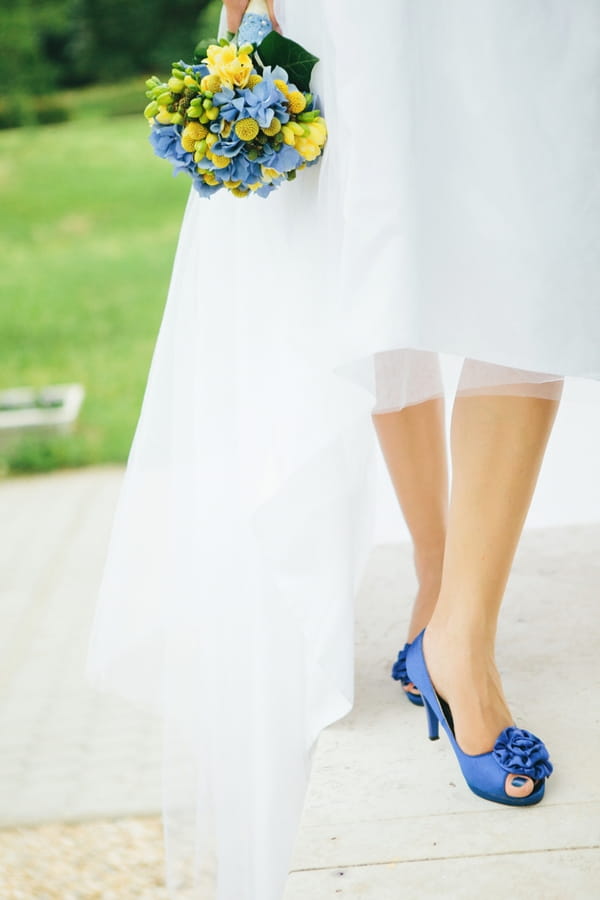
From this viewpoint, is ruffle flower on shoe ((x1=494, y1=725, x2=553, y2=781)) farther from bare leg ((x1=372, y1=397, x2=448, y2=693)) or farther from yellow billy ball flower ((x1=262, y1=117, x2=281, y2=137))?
yellow billy ball flower ((x1=262, y1=117, x2=281, y2=137))

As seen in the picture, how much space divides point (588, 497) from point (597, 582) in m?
0.39

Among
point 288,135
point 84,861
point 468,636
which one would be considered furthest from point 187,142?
point 84,861

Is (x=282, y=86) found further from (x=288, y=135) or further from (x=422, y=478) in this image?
(x=422, y=478)

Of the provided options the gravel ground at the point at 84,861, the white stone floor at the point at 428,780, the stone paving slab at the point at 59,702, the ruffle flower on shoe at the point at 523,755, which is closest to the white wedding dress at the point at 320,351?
the white stone floor at the point at 428,780

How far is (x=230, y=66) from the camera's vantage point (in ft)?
4.09

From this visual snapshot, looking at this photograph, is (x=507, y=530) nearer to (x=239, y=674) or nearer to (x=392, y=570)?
(x=239, y=674)

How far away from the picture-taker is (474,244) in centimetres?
117

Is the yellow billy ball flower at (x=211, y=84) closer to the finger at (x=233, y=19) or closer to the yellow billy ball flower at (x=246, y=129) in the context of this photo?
the yellow billy ball flower at (x=246, y=129)

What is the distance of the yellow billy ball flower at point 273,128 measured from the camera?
125 cm

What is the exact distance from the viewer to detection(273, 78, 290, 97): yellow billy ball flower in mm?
1252

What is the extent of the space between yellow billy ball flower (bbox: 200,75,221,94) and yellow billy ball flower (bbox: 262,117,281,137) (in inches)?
3.1

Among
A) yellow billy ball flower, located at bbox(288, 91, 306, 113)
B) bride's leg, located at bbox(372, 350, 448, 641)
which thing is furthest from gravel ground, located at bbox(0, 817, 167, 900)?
yellow billy ball flower, located at bbox(288, 91, 306, 113)

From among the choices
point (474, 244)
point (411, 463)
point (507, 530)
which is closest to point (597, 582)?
point (411, 463)

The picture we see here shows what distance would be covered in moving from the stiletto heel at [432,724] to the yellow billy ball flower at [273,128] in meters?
0.75
